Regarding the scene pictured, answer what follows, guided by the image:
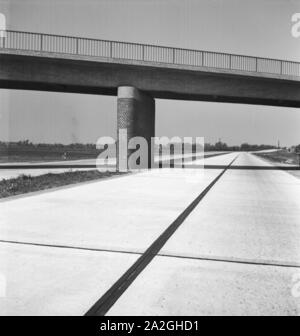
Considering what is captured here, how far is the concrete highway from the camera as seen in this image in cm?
347

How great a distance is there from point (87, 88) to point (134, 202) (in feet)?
57.2

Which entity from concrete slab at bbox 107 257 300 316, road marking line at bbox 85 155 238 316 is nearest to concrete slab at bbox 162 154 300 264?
road marking line at bbox 85 155 238 316

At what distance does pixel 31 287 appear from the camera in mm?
3824

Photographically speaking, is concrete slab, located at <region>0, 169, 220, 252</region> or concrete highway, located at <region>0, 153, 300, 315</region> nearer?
concrete highway, located at <region>0, 153, 300, 315</region>

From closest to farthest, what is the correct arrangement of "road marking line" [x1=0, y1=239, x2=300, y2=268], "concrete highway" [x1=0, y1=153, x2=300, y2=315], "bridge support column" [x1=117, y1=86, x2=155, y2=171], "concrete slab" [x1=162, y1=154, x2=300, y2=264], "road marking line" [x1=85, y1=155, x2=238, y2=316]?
"road marking line" [x1=85, y1=155, x2=238, y2=316] < "concrete highway" [x1=0, y1=153, x2=300, y2=315] < "road marking line" [x1=0, y1=239, x2=300, y2=268] < "concrete slab" [x1=162, y1=154, x2=300, y2=264] < "bridge support column" [x1=117, y1=86, x2=155, y2=171]

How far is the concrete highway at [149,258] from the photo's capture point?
347 centimetres

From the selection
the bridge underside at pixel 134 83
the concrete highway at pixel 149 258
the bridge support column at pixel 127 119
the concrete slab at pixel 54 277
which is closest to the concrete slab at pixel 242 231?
the concrete highway at pixel 149 258

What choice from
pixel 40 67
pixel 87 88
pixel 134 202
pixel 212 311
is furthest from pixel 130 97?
pixel 212 311

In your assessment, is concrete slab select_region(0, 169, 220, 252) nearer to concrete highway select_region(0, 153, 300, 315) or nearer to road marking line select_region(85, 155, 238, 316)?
concrete highway select_region(0, 153, 300, 315)

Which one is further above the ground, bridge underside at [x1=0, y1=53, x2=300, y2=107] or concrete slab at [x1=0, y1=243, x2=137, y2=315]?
bridge underside at [x1=0, y1=53, x2=300, y2=107]

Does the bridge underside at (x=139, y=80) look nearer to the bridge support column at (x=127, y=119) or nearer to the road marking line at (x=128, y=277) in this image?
the bridge support column at (x=127, y=119)

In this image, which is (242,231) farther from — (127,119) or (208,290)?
(127,119)

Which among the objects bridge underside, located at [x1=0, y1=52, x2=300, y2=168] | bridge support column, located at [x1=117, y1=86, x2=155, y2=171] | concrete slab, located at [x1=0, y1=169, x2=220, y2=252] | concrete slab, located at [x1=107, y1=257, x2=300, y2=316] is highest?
bridge underside, located at [x1=0, y1=52, x2=300, y2=168]

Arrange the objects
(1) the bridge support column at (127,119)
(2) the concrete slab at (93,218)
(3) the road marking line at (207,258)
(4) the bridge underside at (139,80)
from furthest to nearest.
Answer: (1) the bridge support column at (127,119) → (4) the bridge underside at (139,80) → (2) the concrete slab at (93,218) → (3) the road marking line at (207,258)
